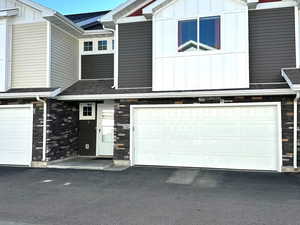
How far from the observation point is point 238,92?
8562 mm

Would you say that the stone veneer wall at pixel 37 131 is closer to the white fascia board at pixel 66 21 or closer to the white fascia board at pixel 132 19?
the white fascia board at pixel 66 21

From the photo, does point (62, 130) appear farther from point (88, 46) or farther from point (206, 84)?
point (206, 84)

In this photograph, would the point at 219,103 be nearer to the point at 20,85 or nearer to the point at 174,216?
the point at 174,216

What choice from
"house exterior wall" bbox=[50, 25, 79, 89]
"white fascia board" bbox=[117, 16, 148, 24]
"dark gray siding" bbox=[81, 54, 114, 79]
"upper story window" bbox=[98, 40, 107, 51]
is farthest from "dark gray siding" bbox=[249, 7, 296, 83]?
"house exterior wall" bbox=[50, 25, 79, 89]

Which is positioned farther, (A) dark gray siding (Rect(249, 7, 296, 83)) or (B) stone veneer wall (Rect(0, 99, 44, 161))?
(B) stone veneer wall (Rect(0, 99, 44, 161))

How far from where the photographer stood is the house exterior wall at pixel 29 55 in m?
10.2

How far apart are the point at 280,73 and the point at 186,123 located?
329 centimetres

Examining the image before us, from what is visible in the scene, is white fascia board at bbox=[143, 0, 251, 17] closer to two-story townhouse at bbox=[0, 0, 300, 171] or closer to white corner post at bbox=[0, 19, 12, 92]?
two-story townhouse at bbox=[0, 0, 300, 171]

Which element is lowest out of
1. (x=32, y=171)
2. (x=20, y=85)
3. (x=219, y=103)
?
(x=32, y=171)

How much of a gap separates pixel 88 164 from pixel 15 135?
2905mm

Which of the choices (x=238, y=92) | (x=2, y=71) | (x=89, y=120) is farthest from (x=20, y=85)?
(x=238, y=92)

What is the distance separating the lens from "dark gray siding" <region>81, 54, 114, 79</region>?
38.7ft

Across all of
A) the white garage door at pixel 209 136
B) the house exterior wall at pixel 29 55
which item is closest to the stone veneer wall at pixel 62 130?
the house exterior wall at pixel 29 55

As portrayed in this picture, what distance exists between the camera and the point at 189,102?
926 cm
